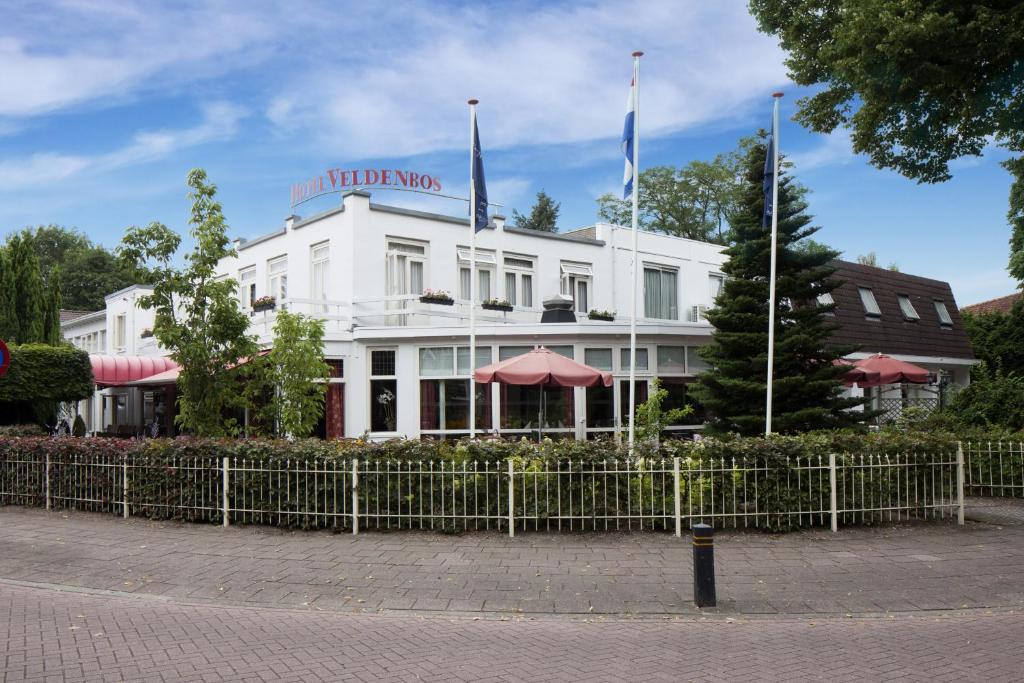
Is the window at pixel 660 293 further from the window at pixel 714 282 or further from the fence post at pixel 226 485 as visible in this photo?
the fence post at pixel 226 485

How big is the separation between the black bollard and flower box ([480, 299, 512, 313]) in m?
13.7

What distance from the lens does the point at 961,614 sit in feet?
23.2

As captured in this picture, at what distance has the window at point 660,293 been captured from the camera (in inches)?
973

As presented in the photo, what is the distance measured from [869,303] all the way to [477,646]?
2450 cm

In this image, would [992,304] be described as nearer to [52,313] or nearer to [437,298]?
[437,298]

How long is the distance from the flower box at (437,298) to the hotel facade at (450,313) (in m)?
0.06

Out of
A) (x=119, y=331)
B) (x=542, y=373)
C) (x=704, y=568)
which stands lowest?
(x=704, y=568)

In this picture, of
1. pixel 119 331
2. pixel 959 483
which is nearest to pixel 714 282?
pixel 959 483

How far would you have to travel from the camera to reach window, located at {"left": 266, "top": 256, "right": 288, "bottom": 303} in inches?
876

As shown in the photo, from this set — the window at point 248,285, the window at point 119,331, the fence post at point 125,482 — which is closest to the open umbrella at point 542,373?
the fence post at point 125,482

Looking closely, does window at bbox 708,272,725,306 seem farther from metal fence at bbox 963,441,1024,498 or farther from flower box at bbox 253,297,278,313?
flower box at bbox 253,297,278,313

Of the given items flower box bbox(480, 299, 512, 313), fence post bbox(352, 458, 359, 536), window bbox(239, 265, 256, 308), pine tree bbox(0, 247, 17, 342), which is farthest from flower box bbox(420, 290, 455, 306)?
pine tree bbox(0, 247, 17, 342)

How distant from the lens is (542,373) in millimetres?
13430

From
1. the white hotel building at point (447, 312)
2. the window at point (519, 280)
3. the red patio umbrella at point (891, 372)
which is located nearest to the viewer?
the white hotel building at point (447, 312)
